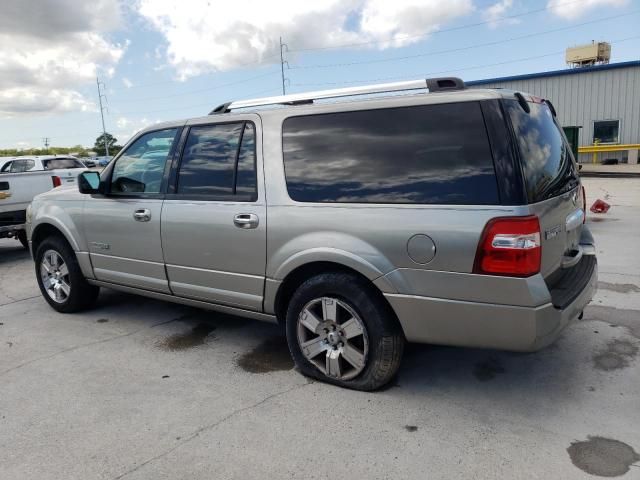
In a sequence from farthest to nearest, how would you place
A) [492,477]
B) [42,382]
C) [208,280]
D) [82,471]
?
[208,280] → [42,382] → [82,471] → [492,477]

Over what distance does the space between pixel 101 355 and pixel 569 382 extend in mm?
3489

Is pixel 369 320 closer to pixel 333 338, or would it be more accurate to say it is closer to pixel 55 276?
pixel 333 338

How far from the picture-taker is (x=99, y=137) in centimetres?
8938

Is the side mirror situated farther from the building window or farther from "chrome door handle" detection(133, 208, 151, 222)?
the building window

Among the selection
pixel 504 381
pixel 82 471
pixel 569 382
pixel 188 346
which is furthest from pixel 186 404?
pixel 569 382

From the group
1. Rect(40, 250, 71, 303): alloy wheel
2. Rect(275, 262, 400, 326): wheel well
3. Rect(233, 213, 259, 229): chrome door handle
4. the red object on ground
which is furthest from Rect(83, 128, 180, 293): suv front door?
the red object on ground

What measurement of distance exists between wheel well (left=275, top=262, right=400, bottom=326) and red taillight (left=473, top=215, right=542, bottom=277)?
723 millimetres

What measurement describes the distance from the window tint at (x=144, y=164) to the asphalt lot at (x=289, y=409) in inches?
52.0

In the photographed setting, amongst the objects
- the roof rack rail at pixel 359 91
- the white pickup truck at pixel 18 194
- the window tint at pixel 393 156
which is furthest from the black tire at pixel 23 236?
the window tint at pixel 393 156

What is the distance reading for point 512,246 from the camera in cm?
268

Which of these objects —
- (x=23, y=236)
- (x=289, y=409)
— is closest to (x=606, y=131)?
(x=23, y=236)

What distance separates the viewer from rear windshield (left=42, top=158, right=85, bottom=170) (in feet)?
50.4

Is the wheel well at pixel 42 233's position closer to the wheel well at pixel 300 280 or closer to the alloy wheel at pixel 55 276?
the alloy wheel at pixel 55 276

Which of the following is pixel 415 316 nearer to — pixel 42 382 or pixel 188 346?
pixel 188 346
